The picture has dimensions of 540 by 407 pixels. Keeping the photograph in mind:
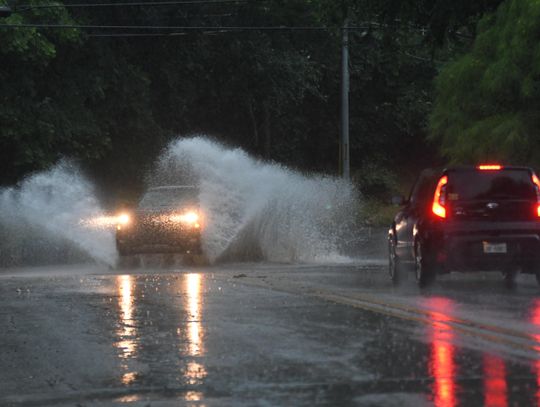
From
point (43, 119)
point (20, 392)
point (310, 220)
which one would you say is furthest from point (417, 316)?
point (43, 119)

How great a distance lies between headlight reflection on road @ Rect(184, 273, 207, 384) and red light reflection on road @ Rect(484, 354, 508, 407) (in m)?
2.11

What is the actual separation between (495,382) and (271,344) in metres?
2.88

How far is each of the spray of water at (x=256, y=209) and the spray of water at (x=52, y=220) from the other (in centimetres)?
240

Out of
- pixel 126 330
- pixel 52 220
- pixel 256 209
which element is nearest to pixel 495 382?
pixel 126 330

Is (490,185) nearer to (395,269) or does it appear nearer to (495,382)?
(395,269)

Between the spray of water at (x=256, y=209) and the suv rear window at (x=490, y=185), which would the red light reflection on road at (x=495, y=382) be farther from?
the spray of water at (x=256, y=209)

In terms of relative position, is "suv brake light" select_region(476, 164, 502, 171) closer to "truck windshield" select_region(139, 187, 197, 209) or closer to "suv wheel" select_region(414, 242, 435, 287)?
"suv wheel" select_region(414, 242, 435, 287)

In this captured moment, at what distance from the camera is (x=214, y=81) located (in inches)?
1928

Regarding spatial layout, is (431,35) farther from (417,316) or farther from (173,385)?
(173,385)

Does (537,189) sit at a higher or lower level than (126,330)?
higher

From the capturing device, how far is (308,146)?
62.7m

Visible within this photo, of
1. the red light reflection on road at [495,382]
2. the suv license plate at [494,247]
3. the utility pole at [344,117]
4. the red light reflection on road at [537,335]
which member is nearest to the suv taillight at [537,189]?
the suv license plate at [494,247]

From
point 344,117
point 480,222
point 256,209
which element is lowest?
point 480,222

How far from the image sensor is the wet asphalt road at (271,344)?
8883 millimetres
